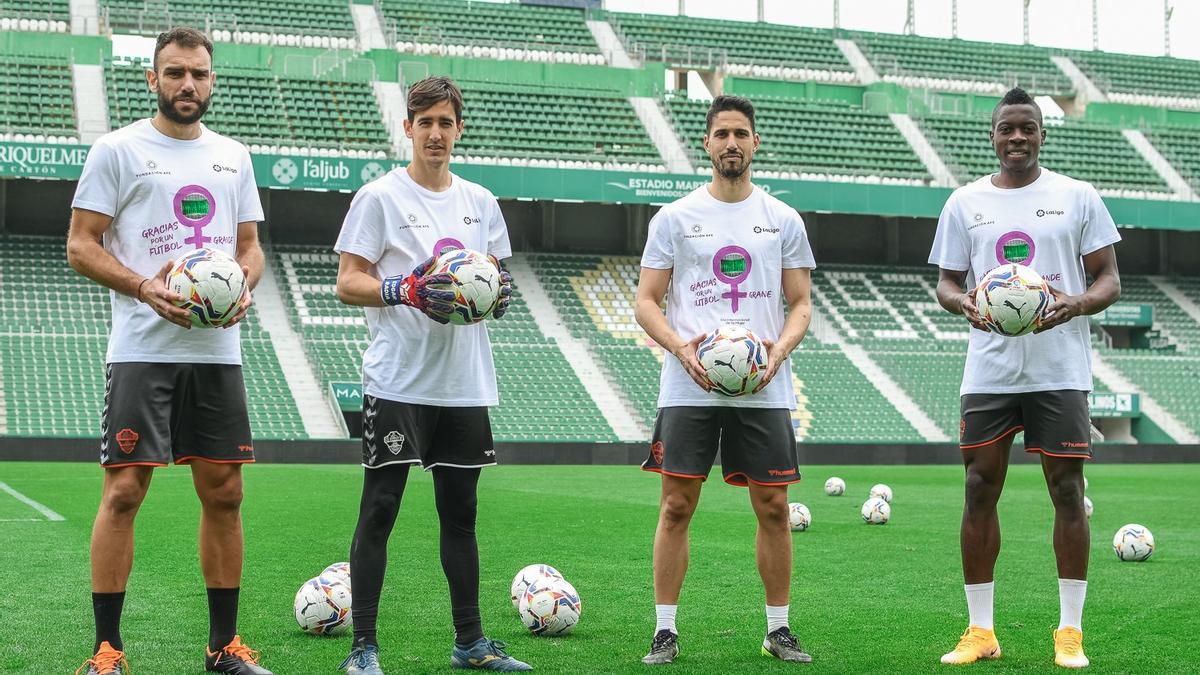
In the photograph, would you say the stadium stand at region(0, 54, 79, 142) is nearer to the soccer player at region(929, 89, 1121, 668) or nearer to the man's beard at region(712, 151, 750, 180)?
the man's beard at region(712, 151, 750, 180)

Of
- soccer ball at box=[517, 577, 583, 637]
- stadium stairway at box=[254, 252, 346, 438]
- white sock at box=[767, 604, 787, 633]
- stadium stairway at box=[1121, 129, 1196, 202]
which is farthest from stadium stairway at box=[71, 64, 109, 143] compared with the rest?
stadium stairway at box=[1121, 129, 1196, 202]

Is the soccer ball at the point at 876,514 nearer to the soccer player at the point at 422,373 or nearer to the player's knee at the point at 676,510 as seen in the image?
the player's knee at the point at 676,510

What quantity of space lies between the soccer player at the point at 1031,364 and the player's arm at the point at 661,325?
1188 millimetres

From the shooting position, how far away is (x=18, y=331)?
92.4 ft

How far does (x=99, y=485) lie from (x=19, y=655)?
11619 millimetres

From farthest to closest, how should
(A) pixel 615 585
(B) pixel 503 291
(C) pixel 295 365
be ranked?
(C) pixel 295 365
(A) pixel 615 585
(B) pixel 503 291

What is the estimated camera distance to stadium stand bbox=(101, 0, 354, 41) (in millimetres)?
35719

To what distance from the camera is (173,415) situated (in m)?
5.14

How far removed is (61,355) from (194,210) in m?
24.2

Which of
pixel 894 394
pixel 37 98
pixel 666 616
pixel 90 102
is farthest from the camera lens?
pixel 90 102

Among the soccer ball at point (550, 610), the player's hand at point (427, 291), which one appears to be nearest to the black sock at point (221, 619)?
the player's hand at point (427, 291)

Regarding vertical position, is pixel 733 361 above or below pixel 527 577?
above

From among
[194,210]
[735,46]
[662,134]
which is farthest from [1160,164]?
[194,210]

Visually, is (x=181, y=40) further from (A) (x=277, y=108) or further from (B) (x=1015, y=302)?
(A) (x=277, y=108)
